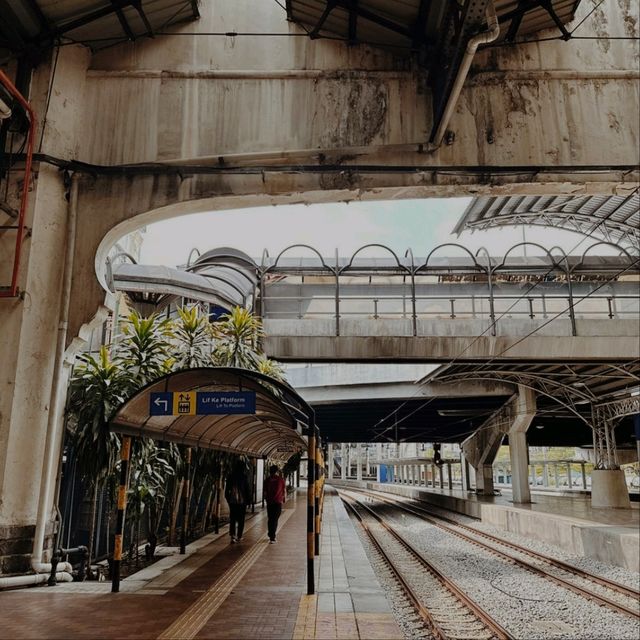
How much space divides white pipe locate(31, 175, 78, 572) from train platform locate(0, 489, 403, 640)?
581 millimetres

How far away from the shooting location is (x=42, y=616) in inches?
224

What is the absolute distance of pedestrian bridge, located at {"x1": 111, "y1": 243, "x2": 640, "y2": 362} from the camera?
A: 50.5 feet

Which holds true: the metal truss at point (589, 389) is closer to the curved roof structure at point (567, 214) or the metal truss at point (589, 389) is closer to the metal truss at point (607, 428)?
the metal truss at point (607, 428)

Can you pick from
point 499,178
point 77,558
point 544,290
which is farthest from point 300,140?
point 544,290

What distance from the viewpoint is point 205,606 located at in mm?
6262

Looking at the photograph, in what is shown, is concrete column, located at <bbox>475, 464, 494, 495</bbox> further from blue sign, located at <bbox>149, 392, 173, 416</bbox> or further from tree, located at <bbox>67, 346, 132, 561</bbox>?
blue sign, located at <bbox>149, 392, 173, 416</bbox>

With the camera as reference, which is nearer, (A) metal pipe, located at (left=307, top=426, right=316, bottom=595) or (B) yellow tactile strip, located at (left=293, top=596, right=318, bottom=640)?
(B) yellow tactile strip, located at (left=293, top=596, right=318, bottom=640)

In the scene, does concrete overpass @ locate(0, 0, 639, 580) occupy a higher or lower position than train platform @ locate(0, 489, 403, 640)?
higher

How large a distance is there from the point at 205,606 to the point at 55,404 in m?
3.14

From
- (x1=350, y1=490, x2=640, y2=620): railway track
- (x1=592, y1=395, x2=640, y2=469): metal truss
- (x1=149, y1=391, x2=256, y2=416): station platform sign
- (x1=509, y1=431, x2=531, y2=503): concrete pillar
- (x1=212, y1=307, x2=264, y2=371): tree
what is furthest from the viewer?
(x1=509, y1=431, x2=531, y2=503): concrete pillar

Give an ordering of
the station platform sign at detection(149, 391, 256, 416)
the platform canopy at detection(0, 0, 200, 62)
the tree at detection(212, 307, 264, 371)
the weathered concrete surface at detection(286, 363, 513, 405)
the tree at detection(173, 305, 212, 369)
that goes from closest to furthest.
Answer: the station platform sign at detection(149, 391, 256, 416) → the platform canopy at detection(0, 0, 200, 62) → the tree at detection(173, 305, 212, 369) → the tree at detection(212, 307, 264, 371) → the weathered concrete surface at detection(286, 363, 513, 405)

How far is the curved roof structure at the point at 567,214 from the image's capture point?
19766 mm

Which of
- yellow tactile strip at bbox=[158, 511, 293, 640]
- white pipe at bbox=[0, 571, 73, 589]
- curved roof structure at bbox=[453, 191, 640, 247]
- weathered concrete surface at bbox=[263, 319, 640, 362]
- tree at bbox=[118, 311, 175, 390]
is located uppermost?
curved roof structure at bbox=[453, 191, 640, 247]

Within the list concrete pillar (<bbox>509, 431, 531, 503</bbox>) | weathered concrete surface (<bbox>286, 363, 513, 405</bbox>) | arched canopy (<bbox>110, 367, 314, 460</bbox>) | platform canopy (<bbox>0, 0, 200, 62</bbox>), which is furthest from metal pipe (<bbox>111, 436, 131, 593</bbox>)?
concrete pillar (<bbox>509, 431, 531, 503</bbox>)
